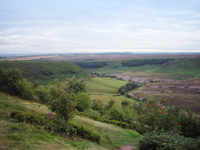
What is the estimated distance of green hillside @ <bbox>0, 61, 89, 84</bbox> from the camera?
4254 inches

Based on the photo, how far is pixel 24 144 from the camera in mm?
8688

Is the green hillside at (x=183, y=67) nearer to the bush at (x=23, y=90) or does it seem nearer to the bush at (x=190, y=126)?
the bush at (x=190, y=126)

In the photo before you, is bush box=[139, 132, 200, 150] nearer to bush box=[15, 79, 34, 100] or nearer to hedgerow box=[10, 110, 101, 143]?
hedgerow box=[10, 110, 101, 143]

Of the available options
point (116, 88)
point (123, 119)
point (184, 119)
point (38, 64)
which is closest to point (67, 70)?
point (38, 64)

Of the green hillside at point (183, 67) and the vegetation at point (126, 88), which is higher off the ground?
the green hillside at point (183, 67)

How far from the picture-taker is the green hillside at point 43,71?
354ft

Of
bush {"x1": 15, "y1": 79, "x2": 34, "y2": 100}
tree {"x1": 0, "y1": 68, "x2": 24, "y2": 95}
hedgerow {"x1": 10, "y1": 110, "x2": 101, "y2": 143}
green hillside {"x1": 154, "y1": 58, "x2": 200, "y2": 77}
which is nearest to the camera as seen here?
hedgerow {"x1": 10, "y1": 110, "x2": 101, "y2": 143}

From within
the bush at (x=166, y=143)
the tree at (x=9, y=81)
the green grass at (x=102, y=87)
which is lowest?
the green grass at (x=102, y=87)

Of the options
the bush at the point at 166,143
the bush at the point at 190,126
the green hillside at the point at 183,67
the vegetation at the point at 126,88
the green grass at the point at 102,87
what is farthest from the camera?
the green hillside at the point at 183,67

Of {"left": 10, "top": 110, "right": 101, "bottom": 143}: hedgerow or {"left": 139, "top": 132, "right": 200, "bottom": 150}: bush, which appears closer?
{"left": 139, "top": 132, "right": 200, "bottom": 150}: bush

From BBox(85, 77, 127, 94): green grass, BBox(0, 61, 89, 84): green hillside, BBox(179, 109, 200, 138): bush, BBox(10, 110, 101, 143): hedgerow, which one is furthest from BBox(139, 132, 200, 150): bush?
BBox(0, 61, 89, 84): green hillside

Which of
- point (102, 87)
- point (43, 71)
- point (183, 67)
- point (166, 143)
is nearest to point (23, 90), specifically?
point (166, 143)

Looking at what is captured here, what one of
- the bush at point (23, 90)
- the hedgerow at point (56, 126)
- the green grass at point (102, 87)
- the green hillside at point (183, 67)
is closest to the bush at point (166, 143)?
the hedgerow at point (56, 126)

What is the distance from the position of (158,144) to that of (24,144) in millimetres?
9401
